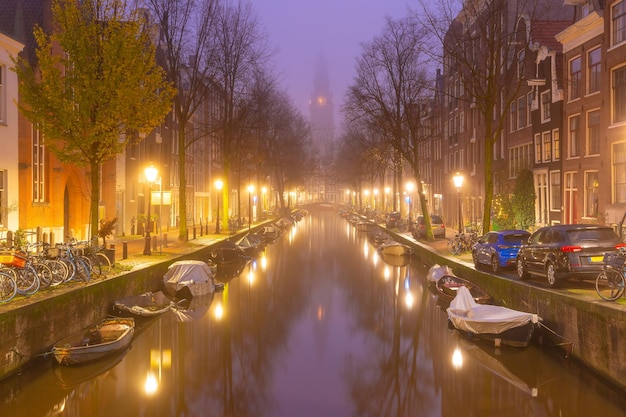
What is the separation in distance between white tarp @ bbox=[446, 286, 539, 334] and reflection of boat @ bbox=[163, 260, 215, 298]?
11.4 m

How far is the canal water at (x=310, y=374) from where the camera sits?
12930 mm

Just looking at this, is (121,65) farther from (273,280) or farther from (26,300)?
(273,280)

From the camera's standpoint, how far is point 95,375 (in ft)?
49.1

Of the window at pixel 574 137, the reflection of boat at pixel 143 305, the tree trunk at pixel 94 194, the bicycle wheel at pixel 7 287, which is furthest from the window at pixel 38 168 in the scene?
the window at pixel 574 137

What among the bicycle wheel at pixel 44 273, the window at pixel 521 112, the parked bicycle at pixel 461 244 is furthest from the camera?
the window at pixel 521 112

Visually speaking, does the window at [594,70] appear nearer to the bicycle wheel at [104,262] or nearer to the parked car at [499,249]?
the parked car at [499,249]

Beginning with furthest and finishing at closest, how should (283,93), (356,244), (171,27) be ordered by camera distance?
1. (283,93)
2. (356,244)
3. (171,27)

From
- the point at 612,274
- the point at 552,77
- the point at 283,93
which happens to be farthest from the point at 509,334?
the point at 283,93

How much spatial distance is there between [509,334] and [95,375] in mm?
10443

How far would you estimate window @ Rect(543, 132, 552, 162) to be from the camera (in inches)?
1599

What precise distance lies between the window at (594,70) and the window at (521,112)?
1119cm

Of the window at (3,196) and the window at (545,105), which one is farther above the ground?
the window at (545,105)

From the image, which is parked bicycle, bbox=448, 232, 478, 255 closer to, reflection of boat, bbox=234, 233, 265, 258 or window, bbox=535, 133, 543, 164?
window, bbox=535, 133, 543, 164

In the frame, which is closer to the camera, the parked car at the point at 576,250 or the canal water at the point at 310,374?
the canal water at the point at 310,374
